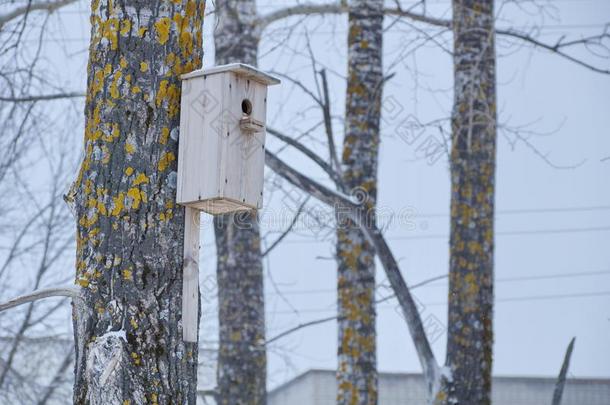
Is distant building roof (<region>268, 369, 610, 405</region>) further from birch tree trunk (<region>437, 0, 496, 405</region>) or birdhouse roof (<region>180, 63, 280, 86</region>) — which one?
birdhouse roof (<region>180, 63, 280, 86</region>)

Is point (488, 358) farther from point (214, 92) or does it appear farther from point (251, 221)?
point (214, 92)

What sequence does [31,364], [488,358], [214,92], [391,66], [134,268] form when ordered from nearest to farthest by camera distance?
[134,268]
[214,92]
[488,358]
[391,66]
[31,364]

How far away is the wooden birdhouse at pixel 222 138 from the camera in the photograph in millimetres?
3172

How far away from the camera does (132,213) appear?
3.06 meters

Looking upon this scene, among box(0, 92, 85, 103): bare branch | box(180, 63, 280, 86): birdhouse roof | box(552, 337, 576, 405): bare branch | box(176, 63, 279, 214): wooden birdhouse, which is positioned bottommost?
box(552, 337, 576, 405): bare branch

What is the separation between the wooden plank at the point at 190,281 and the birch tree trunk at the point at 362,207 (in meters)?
2.88

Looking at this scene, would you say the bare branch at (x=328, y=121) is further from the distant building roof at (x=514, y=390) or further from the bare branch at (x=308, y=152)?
the distant building roof at (x=514, y=390)

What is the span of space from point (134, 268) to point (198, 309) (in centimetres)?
24

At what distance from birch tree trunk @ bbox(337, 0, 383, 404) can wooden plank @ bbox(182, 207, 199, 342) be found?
2.88 meters

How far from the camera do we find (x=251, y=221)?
6645 millimetres

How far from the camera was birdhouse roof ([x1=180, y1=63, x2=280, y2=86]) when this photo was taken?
3188 mm

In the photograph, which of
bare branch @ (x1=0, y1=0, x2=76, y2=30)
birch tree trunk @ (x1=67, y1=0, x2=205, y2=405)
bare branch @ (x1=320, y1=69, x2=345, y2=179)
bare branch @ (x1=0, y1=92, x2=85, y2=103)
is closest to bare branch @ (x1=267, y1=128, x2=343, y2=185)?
bare branch @ (x1=320, y1=69, x2=345, y2=179)

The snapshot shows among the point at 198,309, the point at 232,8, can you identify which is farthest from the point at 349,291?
the point at 198,309

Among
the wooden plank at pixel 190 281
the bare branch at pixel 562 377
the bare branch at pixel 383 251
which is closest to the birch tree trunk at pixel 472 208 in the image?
the bare branch at pixel 383 251
